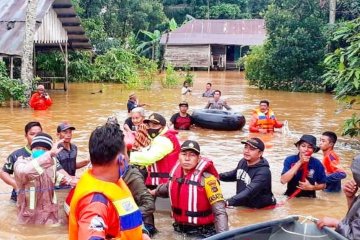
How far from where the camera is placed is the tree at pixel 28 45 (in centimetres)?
1753

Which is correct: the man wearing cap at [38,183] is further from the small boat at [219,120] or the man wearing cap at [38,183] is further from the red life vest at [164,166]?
the small boat at [219,120]

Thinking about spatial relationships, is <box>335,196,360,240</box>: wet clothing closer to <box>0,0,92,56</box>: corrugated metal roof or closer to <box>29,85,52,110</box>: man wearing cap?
<box>29,85,52,110</box>: man wearing cap

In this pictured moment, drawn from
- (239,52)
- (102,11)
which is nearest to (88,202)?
(102,11)

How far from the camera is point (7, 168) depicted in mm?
6141

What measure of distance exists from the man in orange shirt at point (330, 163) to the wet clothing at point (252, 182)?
1.24 m

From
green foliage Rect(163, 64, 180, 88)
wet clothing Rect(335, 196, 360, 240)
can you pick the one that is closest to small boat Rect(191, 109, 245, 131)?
wet clothing Rect(335, 196, 360, 240)

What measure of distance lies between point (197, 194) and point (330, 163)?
3.15m

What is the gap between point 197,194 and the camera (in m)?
4.98

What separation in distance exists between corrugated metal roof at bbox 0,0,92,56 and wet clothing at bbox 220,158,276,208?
13327 mm

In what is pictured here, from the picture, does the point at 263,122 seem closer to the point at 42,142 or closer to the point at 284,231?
the point at 42,142

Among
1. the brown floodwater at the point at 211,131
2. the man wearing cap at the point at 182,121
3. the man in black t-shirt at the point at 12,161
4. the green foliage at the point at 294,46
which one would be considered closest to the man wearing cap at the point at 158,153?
the brown floodwater at the point at 211,131

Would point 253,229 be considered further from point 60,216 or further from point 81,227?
point 60,216

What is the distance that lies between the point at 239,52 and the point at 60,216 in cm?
4163

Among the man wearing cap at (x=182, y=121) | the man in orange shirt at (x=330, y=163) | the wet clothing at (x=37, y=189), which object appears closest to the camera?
the wet clothing at (x=37, y=189)
